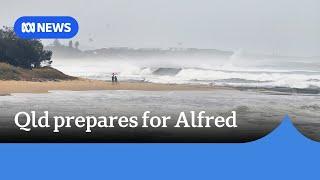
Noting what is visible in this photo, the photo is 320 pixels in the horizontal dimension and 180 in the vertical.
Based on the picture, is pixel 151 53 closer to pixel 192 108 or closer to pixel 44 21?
pixel 192 108

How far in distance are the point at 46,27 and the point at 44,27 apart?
1 cm

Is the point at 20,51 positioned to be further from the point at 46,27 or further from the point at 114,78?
the point at 114,78

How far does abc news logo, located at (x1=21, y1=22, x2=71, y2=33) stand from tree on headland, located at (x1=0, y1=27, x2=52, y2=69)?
7 centimetres

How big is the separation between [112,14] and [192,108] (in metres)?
0.76

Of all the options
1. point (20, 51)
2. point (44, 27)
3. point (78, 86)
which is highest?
point (44, 27)

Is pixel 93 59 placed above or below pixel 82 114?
above

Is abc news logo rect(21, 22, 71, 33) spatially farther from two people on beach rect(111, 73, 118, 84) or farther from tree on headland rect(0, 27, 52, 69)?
two people on beach rect(111, 73, 118, 84)

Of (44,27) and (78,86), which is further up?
(44,27)

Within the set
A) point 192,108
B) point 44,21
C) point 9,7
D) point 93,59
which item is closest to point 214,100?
point 192,108

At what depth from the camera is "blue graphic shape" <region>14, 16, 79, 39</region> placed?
3836 millimetres

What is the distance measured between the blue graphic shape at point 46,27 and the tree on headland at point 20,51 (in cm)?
4

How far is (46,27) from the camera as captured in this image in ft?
12.7

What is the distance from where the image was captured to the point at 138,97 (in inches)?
151

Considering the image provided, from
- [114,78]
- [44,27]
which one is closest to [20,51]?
[44,27]
